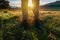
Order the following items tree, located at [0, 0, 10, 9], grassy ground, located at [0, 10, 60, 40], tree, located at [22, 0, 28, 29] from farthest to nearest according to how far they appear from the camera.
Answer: tree, located at [0, 0, 10, 9] → tree, located at [22, 0, 28, 29] → grassy ground, located at [0, 10, 60, 40]

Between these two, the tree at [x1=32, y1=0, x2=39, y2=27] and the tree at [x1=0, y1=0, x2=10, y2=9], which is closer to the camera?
the tree at [x1=32, y1=0, x2=39, y2=27]

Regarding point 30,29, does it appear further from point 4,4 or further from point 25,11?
point 4,4

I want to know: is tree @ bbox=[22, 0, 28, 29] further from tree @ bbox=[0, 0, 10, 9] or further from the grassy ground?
tree @ bbox=[0, 0, 10, 9]

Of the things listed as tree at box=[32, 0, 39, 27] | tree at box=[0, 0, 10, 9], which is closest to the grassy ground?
tree at box=[32, 0, 39, 27]

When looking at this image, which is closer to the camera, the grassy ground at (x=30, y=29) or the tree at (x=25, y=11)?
the grassy ground at (x=30, y=29)

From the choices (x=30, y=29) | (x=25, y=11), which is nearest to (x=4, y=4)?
(x=25, y=11)

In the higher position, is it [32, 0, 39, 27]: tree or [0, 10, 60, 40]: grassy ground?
[32, 0, 39, 27]: tree

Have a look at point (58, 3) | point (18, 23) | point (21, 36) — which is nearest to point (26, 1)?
point (18, 23)

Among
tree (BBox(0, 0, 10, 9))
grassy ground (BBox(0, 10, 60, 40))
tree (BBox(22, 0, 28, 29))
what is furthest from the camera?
tree (BBox(0, 0, 10, 9))

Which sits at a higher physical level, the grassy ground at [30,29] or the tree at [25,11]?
the tree at [25,11]

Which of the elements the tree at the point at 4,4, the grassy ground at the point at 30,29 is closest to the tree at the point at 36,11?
the grassy ground at the point at 30,29

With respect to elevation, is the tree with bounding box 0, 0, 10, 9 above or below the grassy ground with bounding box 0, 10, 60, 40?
above

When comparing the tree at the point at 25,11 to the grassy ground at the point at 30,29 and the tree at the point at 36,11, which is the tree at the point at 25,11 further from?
the tree at the point at 36,11

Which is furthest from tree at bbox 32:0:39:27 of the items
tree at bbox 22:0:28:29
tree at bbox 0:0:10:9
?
tree at bbox 0:0:10:9
